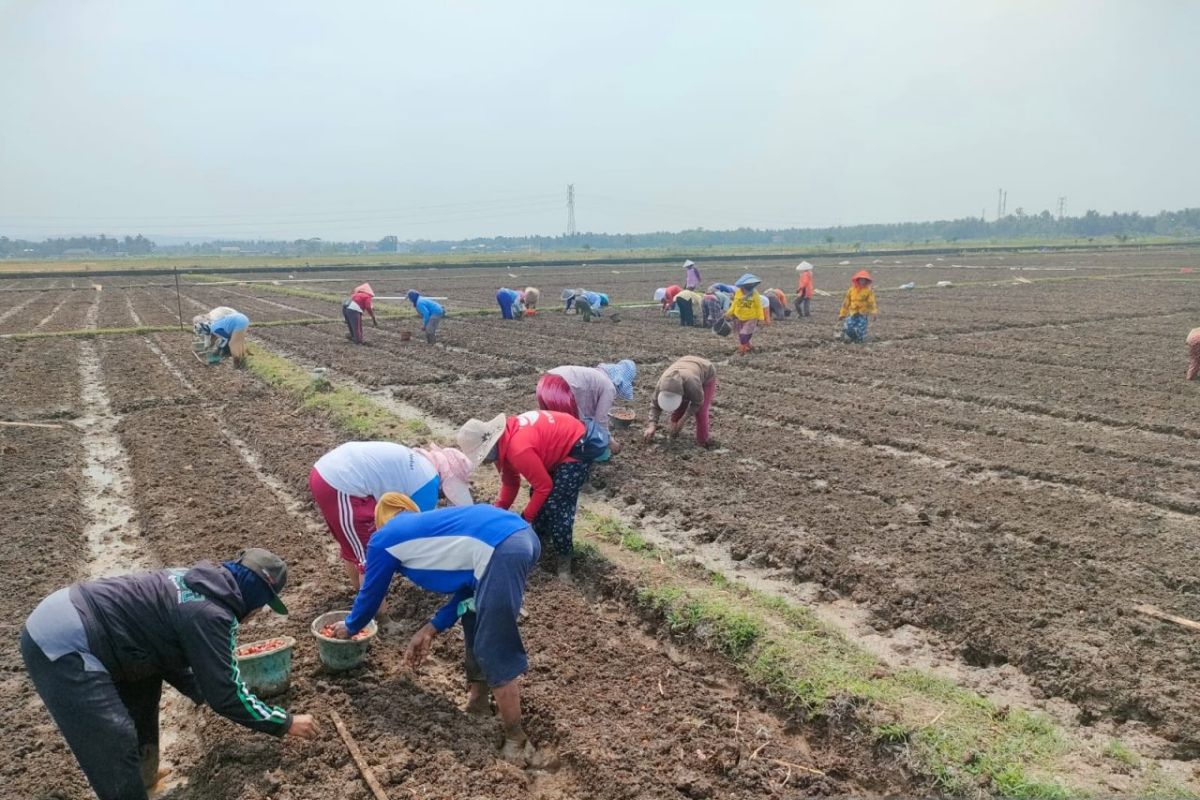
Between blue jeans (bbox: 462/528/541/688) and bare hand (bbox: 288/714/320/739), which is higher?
blue jeans (bbox: 462/528/541/688)

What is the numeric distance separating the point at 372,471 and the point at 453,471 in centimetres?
53

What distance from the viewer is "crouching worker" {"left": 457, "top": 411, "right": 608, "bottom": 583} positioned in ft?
16.3

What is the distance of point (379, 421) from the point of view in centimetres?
999

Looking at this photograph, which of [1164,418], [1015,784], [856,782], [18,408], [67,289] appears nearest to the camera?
[1015,784]

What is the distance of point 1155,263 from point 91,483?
49.0 meters

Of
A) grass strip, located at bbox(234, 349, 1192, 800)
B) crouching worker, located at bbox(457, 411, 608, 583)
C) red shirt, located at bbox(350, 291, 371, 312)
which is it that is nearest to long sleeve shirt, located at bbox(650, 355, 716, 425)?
crouching worker, located at bbox(457, 411, 608, 583)

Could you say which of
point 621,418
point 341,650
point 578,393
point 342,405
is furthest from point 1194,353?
point 341,650

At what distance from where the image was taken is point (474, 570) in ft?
12.3

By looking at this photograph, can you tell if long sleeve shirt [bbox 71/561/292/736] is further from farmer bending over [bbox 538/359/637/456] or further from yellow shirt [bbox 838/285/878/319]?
yellow shirt [bbox 838/285/878/319]

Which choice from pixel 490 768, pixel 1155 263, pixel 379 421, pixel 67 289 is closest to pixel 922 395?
pixel 379 421

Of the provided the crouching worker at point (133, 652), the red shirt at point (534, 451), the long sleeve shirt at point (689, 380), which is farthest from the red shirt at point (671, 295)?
the crouching worker at point (133, 652)

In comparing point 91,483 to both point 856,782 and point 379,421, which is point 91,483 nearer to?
point 379,421

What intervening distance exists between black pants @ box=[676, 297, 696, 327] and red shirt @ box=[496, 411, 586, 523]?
13.9 metres

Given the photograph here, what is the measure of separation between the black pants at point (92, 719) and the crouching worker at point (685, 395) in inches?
225
